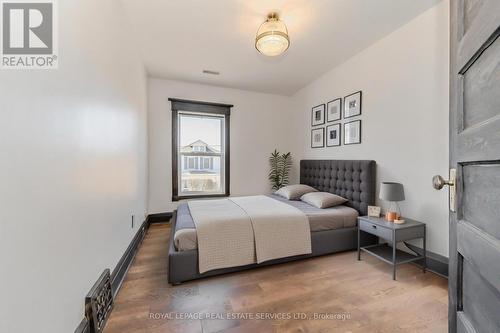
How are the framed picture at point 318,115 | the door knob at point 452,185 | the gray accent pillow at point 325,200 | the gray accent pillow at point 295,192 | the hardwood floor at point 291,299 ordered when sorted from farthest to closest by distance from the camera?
the framed picture at point 318,115 < the gray accent pillow at point 295,192 < the gray accent pillow at point 325,200 < the hardwood floor at point 291,299 < the door knob at point 452,185

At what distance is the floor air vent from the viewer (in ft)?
4.08

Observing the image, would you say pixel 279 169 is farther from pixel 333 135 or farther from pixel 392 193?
pixel 392 193

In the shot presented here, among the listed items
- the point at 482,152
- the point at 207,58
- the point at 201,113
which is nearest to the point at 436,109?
the point at 482,152

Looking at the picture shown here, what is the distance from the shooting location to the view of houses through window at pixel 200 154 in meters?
4.09

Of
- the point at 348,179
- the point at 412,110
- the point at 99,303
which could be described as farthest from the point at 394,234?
the point at 99,303

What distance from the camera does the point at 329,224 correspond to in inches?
99.7

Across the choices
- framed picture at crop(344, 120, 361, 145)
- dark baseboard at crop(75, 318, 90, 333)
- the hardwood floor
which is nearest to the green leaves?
framed picture at crop(344, 120, 361, 145)

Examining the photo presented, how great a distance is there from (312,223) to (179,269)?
1504 millimetres

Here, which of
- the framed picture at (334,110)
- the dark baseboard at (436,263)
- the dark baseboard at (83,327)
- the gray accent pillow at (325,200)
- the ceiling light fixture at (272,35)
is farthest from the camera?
the framed picture at (334,110)

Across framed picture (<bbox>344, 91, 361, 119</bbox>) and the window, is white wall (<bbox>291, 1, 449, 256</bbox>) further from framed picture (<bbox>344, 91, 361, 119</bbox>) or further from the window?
the window

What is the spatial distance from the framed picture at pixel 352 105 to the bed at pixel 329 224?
69 cm

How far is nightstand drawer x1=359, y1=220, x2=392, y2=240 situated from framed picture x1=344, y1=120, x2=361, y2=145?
1.17m

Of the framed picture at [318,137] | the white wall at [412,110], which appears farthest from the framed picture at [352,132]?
the framed picture at [318,137]

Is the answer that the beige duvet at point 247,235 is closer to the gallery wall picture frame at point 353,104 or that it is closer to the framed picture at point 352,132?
the framed picture at point 352,132
